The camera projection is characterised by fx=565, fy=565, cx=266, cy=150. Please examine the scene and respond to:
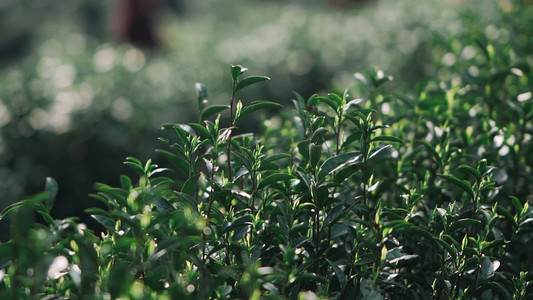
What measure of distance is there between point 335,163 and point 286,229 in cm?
24

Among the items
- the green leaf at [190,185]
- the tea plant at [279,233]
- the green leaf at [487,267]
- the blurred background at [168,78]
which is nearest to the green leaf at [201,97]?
the tea plant at [279,233]

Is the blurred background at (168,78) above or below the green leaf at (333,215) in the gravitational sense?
below

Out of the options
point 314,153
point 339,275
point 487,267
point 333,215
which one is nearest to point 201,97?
point 314,153

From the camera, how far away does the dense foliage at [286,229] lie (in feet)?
4.13

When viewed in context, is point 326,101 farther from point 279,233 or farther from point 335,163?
point 279,233

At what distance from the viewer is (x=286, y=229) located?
1506mm

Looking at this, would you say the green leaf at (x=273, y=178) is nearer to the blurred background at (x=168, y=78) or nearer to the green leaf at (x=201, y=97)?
the green leaf at (x=201, y=97)

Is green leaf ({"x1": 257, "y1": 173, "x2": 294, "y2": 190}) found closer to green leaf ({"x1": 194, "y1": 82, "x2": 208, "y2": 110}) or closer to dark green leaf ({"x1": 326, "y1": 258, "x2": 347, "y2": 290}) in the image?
dark green leaf ({"x1": 326, "y1": 258, "x2": 347, "y2": 290})

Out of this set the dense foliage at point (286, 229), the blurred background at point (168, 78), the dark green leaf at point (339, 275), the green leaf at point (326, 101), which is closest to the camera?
the dense foliage at point (286, 229)

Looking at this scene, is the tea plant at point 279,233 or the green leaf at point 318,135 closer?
the tea plant at point 279,233

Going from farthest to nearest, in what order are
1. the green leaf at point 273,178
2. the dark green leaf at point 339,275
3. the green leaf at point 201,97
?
the green leaf at point 201,97, the green leaf at point 273,178, the dark green leaf at point 339,275

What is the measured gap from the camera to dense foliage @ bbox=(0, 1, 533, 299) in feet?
4.13

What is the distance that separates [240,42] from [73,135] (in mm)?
3025

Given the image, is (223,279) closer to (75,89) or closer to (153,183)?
(153,183)
